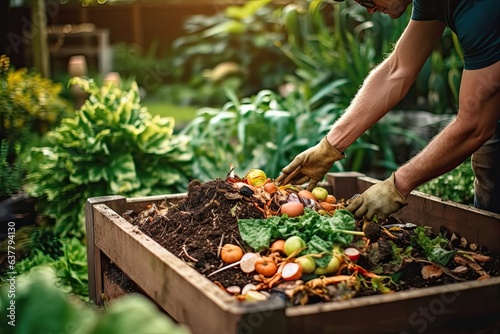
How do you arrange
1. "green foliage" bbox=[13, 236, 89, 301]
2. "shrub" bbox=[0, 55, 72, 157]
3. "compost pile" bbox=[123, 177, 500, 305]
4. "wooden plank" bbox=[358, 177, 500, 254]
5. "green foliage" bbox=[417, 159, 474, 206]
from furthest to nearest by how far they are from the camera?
"shrub" bbox=[0, 55, 72, 157] → "green foliage" bbox=[417, 159, 474, 206] → "green foliage" bbox=[13, 236, 89, 301] → "wooden plank" bbox=[358, 177, 500, 254] → "compost pile" bbox=[123, 177, 500, 305]

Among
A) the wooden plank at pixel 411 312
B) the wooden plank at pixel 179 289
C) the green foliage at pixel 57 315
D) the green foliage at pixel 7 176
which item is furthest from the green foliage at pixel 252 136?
the green foliage at pixel 57 315

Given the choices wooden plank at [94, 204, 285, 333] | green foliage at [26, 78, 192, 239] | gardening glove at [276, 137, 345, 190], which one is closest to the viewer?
wooden plank at [94, 204, 285, 333]

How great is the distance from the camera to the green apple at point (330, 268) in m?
2.04

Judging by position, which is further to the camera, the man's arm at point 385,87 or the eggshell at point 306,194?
the man's arm at point 385,87

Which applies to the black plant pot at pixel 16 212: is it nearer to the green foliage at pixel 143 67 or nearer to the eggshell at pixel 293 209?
the eggshell at pixel 293 209

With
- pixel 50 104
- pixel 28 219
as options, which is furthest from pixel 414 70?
pixel 50 104

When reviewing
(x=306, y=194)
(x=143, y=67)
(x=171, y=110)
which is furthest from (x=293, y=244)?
(x=143, y=67)

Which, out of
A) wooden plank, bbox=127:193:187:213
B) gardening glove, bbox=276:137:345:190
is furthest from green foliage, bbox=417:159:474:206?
wooden plank, bbox=127:193:187:213

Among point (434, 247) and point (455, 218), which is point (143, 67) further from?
point (434, 247)

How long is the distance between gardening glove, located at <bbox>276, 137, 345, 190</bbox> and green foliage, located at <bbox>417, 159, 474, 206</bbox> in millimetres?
1271

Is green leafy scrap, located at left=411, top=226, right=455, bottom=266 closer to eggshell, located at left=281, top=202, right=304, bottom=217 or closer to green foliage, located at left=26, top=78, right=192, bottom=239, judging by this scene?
eggshell, located at left=281, top=202, right=304, bottom=217

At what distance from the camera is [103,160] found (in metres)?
3.92

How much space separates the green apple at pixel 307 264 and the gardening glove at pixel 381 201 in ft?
1.38

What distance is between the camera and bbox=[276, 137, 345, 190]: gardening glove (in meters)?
2.83
